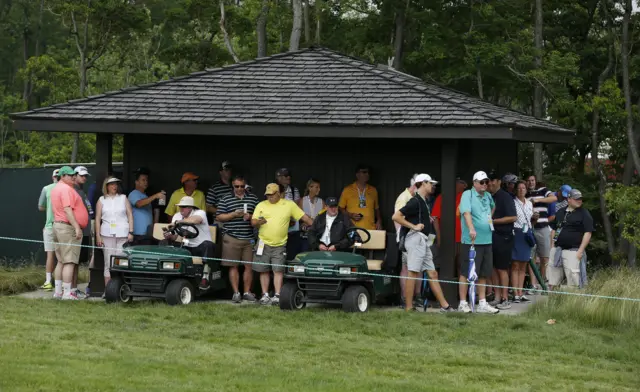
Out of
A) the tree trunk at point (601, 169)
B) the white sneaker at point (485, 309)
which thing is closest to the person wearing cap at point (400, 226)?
the white sneaker at point (485, 309)

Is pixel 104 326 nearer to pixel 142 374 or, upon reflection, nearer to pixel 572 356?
pixel 142 374

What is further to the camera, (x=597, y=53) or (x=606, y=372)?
(x=597, y=53)

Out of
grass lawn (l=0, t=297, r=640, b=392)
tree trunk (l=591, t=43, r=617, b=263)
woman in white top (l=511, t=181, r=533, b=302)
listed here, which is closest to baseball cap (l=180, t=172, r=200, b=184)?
grass lawn (l=0, t=297, r=640, b=392)

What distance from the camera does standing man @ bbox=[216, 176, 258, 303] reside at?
16484 millimetres

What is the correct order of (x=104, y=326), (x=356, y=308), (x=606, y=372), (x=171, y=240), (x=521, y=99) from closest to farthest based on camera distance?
(x=606, y=372)
(x=104, y=326)
(x=356, y=308)
(x=171, y=240)
(x=521, y=99)

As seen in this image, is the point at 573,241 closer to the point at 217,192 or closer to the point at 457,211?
the point at 457,211

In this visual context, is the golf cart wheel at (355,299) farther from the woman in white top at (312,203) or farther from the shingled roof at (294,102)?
the shingled roof at (294,102)

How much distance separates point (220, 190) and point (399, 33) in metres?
20.7

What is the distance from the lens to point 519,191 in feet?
55.3

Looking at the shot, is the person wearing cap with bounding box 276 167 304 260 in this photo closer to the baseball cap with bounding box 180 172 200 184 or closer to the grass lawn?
the baseball cap with bounding box 180 172 200 184

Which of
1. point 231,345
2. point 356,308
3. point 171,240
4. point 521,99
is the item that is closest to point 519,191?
point 356,308

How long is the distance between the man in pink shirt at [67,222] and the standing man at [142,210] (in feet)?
2.70

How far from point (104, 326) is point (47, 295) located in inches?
150

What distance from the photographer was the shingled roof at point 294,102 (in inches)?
639
